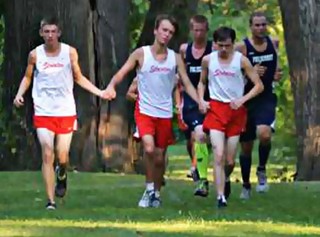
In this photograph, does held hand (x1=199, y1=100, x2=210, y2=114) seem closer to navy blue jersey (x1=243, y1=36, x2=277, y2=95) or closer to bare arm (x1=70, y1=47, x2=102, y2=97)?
bare arm (x1=70, y1=47, x2=102, y2=97)

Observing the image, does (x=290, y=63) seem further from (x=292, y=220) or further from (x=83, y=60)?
(x=292, y=220)

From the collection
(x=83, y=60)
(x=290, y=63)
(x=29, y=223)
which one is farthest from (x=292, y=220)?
(x=83, y=60)

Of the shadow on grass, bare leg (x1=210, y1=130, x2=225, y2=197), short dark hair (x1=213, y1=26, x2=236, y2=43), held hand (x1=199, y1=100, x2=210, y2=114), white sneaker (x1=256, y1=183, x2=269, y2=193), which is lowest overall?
white sneaker (x1=256, y1=183, x2=269, y2=193)

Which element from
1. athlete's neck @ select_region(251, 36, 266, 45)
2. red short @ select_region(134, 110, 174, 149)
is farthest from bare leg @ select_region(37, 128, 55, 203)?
athlete's neck @ select_region(251, 36, 266, 45)

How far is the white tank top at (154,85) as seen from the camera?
14531 millimetres

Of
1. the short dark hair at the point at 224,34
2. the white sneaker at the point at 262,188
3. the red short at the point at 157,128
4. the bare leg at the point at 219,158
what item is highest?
the short dark hair at the point at 224,34

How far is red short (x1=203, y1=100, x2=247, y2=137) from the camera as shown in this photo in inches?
575

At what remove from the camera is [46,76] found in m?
14.2

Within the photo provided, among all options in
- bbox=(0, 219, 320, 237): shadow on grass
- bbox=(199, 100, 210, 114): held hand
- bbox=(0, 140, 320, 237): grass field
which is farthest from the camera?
bbox=(199, 100, 210, 114): held hand

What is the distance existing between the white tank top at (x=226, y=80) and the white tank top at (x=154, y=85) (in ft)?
1.55

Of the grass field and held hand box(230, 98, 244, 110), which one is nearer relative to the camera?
the grass field

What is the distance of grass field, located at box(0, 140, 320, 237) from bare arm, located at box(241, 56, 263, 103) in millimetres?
1253

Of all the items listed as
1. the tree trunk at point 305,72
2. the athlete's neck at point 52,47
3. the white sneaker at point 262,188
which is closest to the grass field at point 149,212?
the white sneaker at point 262,188

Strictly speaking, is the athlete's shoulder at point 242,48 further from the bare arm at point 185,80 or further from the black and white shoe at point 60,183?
the black and white shoe at point 60,183
